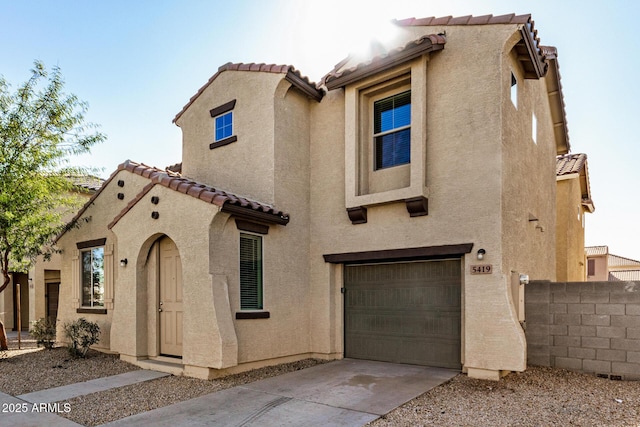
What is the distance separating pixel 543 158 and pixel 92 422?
38.3ft

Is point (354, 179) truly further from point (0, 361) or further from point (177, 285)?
point (0, 361)

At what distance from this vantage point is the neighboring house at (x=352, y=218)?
7805mm

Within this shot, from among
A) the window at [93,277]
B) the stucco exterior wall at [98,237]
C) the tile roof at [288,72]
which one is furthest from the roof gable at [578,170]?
the window at [93,277]

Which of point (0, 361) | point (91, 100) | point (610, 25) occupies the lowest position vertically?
point (0, 361)

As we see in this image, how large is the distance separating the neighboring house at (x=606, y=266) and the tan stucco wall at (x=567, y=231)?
11115 mm

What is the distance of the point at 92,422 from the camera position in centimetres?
564

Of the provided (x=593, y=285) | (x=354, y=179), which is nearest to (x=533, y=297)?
(x=593, y=285)

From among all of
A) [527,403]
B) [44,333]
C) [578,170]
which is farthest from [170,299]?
[578,170]

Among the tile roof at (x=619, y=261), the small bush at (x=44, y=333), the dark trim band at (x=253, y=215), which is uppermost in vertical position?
the dark trim band at (x=253, y=215)

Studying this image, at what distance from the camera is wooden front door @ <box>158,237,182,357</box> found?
8.93 metres

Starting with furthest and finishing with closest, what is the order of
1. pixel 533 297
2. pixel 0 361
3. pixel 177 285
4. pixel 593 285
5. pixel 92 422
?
pixel 0 361 → pixel 177 285 → pixel 533 297 → pixel 593 285 → pixel 92 422

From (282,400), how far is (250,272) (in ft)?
10.1

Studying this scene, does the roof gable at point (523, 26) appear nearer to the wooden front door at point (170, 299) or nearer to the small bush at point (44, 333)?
the wooden front door at point (170, 299)

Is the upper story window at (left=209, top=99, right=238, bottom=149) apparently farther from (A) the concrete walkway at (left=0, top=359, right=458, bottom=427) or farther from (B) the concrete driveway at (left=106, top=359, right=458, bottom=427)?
(B) the concrete driveway at (left=106, top=359, right=458, bottom=427)
